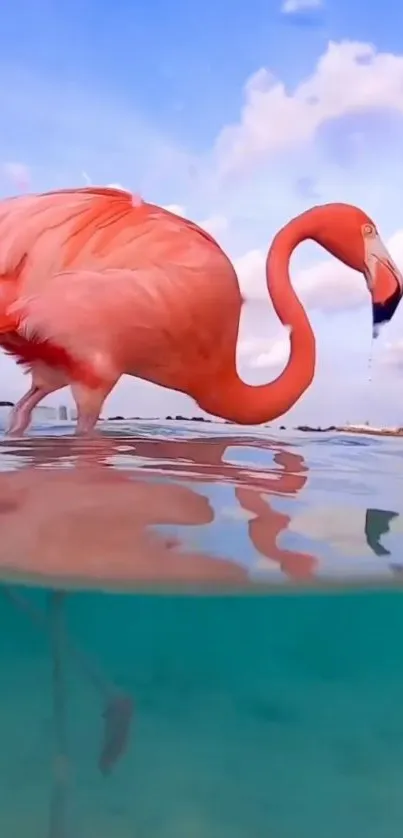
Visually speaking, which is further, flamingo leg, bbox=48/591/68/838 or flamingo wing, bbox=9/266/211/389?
flamingo wing, bbox=9/266/211/389

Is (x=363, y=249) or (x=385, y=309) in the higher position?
(x=363, y=249)

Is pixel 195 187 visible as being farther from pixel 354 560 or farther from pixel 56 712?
pixel 56 712

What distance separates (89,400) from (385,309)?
1.11 meters

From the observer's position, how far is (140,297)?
9.45ft

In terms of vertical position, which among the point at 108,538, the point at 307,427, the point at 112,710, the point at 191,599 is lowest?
the point at 112,710

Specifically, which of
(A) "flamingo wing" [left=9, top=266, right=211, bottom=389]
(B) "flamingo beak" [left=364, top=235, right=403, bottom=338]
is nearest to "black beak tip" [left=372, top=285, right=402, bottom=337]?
(B) "flamingo beak" [left=364, top=235, right=403, bottom=338]

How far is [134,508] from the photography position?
2.42 m

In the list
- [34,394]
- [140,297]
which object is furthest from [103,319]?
[34,394]

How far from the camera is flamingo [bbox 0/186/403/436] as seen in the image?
288 cm

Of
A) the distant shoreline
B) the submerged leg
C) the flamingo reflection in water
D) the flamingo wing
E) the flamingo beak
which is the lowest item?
the flamingo reflection in water

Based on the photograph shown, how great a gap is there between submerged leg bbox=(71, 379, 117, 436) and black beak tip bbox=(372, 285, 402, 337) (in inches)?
38.4

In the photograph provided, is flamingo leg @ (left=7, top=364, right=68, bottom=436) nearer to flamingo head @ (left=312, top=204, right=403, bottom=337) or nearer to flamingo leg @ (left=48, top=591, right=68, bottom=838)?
flamingo leg @ (left=48, top=591, right=68, bottom=838)

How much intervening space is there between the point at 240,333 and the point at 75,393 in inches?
24.2

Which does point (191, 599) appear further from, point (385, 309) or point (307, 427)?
point (385, 309)
